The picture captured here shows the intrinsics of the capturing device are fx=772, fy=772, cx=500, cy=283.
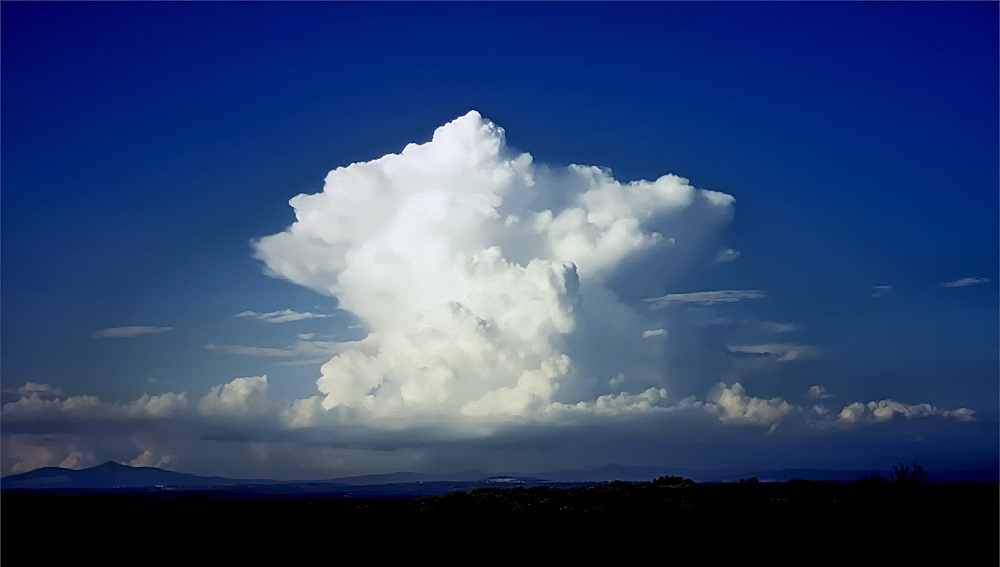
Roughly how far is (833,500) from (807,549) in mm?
20434

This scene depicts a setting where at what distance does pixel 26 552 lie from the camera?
132 feet

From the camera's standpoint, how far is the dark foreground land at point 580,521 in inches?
1817

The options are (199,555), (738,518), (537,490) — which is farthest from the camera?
(537,490)

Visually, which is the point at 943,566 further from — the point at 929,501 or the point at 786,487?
the point at 786,487

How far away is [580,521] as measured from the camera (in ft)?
199

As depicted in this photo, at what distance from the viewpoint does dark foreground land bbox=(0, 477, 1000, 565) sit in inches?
1817

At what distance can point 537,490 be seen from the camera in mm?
88500

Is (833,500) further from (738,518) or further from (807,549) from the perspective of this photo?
(807,549)

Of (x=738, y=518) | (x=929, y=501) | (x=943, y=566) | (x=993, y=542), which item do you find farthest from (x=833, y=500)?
(x=943, y=566)

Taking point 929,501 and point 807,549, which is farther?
point 929,501

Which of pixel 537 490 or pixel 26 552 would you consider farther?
pixel 537 490

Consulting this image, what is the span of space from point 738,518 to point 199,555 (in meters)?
39.0

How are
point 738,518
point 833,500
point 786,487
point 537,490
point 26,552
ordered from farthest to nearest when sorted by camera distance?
point 537,490 → point 786,487 → point 833,500 → point 738,518 → point 26,552

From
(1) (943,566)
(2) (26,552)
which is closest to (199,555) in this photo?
(2) (26,552)
